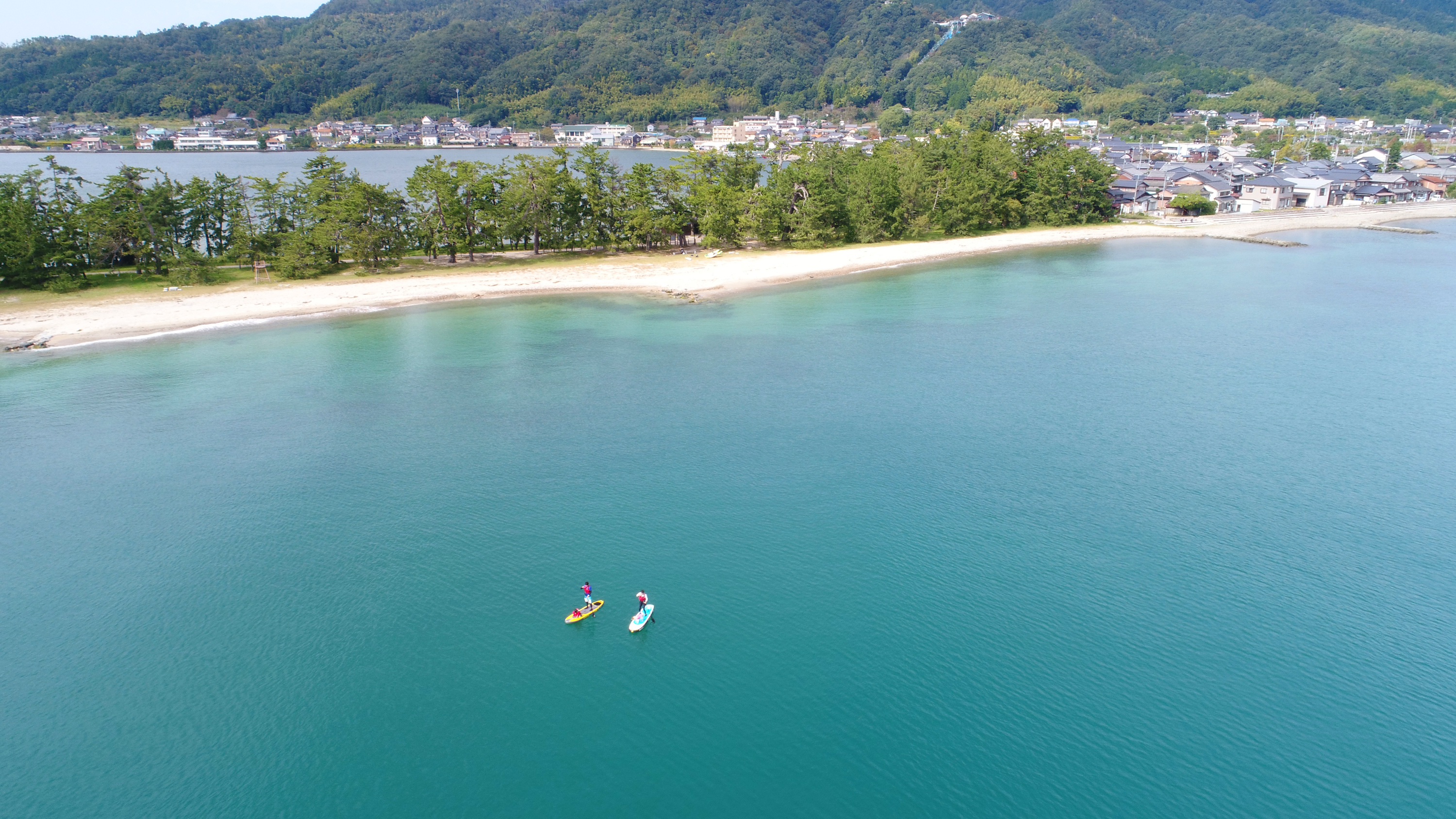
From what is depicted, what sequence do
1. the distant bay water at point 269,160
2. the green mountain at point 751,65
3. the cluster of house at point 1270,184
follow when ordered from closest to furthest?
the cluster of house at point 1270,184
the distant bay water at point 269,160
the green mountain at point 751,65

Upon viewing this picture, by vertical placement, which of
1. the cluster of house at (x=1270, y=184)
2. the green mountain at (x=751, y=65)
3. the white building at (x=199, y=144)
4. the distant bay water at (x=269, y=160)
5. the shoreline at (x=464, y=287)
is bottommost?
the shoreline at (x=464, y=287)

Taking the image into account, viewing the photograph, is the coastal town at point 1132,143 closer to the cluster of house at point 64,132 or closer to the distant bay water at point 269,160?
the cluster of house at point 64,132

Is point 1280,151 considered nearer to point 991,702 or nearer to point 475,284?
point 475,284

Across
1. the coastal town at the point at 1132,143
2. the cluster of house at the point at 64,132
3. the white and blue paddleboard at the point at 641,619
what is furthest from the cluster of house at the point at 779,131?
the white and blue paddleboard at the point at 641,619

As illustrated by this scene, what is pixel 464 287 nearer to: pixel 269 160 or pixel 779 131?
pixel 269 160

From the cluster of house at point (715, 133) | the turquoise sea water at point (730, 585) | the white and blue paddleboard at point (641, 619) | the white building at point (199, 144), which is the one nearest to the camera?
the turquoise sea water at point (730, 585)

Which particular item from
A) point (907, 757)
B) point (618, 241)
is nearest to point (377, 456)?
point (907, 757)

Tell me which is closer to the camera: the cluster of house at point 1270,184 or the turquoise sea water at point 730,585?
the turquoise sea water at point 730,585

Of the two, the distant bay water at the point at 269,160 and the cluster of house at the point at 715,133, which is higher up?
the cluster of house at the point at 715,133
